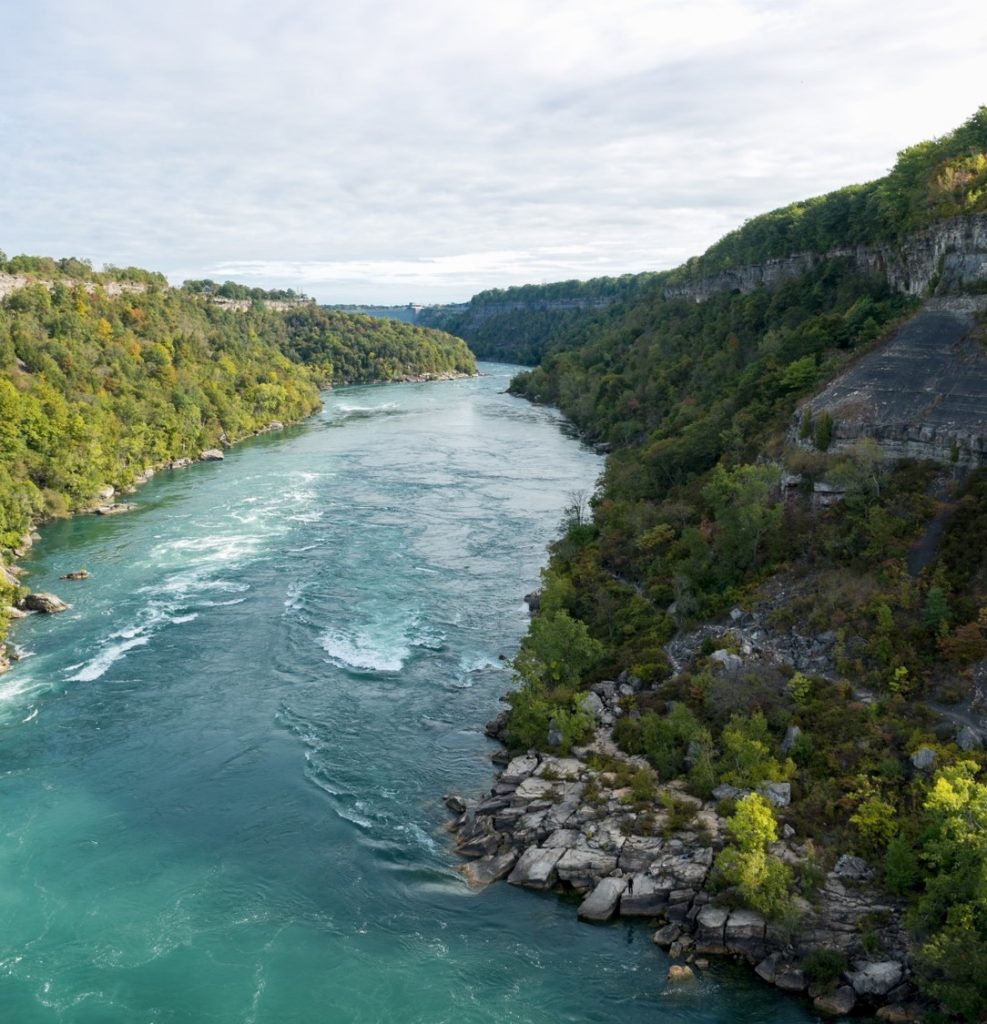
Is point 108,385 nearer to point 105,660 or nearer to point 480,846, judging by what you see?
point 105,660

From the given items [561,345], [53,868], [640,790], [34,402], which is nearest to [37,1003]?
[53,868]

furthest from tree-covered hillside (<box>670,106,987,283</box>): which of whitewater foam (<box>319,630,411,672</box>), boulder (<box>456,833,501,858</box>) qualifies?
boulder (<box>456,833,501,858</box>)

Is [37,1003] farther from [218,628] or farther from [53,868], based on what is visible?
[218,628]

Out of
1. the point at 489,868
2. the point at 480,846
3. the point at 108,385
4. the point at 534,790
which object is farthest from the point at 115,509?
the point at 489,868

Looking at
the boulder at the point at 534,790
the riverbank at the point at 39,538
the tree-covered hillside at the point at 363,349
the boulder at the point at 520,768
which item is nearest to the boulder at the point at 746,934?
the boulder at the point at 534,790

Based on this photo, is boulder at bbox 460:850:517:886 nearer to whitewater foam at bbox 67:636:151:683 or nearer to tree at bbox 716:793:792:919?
tree at bbox 716:793:792:919

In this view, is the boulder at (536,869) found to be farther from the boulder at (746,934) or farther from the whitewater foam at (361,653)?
the whitewater foam at (361,653)
